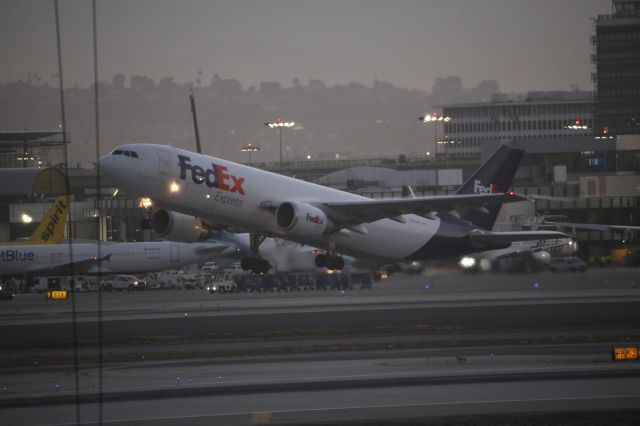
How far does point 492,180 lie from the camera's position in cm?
5391

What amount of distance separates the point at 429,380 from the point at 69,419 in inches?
451

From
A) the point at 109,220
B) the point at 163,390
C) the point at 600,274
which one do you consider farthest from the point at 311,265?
the point at 109,220

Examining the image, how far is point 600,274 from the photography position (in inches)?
2272

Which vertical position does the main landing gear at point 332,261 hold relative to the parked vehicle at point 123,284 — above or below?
above

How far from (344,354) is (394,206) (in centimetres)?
1072

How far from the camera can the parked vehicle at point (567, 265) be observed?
59.4 m

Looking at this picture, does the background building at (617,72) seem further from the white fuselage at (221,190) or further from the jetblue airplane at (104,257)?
the white fuselage at (221,190)

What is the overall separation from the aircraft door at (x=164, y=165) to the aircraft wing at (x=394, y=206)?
8.03 metres

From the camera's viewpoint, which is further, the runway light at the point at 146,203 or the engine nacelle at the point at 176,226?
the engine nacelle at the point at 176,226

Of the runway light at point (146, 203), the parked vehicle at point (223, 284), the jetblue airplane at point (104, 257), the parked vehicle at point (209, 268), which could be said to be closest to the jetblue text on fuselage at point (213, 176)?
the runway light at point (146, 203)

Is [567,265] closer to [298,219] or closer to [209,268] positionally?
[298,219]

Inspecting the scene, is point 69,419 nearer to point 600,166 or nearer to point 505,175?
point 505,175

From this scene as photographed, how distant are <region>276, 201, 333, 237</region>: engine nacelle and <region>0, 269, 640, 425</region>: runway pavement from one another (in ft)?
15.2

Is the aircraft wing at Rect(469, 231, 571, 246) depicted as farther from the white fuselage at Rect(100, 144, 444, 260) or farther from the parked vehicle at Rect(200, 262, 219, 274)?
the parked vehicle at Rect(200, 262, 219, 274)
